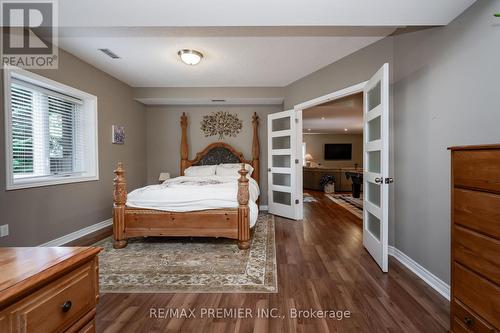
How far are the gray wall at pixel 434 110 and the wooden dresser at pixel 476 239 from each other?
1.84ft

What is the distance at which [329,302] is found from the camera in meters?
1.74

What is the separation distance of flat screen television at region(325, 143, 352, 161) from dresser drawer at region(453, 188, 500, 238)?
9.02 metres

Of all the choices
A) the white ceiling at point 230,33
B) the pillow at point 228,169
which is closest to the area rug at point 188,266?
the pillow at point 228,169

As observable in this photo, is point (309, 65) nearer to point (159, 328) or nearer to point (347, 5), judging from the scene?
point (347, 5)


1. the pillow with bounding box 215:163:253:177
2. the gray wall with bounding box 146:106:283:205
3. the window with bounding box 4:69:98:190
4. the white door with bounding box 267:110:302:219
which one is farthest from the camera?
the gray wall with bounding box 146:106:283:205

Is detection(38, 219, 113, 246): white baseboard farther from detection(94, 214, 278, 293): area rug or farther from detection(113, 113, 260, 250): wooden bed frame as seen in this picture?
detection(113, 113, 260, 250): wooden bed frame

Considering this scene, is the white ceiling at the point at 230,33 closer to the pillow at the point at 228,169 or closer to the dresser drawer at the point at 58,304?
the pillow at the point at 228,169

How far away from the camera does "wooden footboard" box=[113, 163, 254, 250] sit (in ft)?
8.96

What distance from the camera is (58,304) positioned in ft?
2.56

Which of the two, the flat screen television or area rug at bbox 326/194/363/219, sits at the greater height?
the flat screen television

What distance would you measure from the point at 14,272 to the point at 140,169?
435cm

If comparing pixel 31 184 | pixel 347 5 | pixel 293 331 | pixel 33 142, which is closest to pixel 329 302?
pixel 293 331

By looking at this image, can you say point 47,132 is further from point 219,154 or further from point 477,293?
point 477,293

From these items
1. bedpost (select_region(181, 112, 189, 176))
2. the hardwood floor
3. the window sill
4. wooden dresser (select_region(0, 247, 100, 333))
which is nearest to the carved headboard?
bedpost (select_region(181, 112, 189, 176))
